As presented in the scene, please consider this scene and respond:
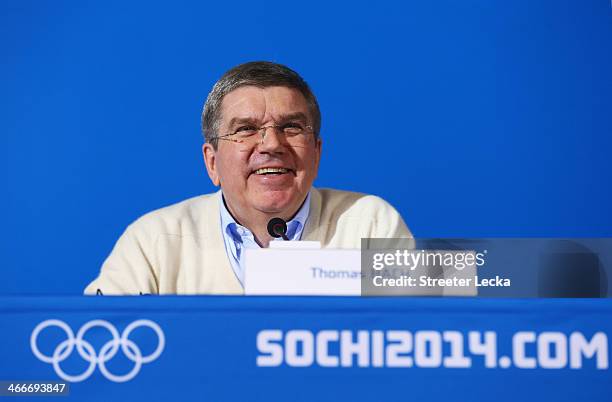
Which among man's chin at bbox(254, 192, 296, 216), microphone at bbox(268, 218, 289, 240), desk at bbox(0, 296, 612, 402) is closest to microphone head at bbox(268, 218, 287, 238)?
microphone at bbox(268, 218, 289, 240)

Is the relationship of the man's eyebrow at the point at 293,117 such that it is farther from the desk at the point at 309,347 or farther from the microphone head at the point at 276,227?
the desk at the point at 309,347

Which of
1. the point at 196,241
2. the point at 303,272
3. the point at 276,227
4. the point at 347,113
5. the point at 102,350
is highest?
the point at 347,113

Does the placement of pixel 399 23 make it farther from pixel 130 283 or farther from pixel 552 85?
pixel 130 283

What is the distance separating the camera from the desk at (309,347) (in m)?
1.16

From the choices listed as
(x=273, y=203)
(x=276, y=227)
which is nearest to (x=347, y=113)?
(x=273, y=203)

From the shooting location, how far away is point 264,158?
2348 millimetres

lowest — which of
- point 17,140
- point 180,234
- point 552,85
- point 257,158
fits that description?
point 180,234

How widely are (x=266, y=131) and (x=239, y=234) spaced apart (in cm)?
33

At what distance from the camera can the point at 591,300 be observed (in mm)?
1181

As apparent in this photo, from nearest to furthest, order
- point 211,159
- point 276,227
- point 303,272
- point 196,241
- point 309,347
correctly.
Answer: point 309,347, point 303,272, point 276,227, point 196,241, point 211,159

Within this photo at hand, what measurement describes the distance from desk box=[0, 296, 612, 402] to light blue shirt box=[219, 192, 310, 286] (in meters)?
1.03

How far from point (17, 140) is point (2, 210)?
0.29 meters

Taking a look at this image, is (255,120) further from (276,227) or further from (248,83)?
(276,227)

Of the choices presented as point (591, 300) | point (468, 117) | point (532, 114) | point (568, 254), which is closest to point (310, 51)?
point (468, 117)
